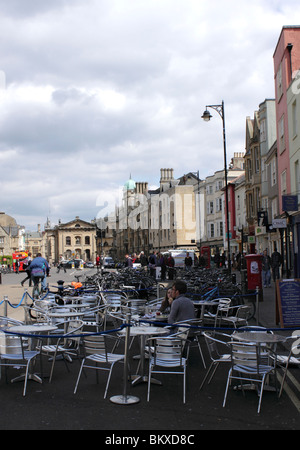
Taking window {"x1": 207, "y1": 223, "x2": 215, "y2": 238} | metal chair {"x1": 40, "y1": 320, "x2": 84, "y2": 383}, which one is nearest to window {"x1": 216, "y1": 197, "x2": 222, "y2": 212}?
window {"x1": 207, "y1": 223, "x2": 215, "y2": 238}

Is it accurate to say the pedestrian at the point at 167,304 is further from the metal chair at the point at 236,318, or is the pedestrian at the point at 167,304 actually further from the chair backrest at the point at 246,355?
the chair backrest at the point at 246,355

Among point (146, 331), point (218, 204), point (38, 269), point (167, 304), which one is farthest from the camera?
point (218, 204)

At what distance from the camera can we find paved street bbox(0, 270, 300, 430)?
5000 mm

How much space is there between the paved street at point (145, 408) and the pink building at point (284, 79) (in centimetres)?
2073

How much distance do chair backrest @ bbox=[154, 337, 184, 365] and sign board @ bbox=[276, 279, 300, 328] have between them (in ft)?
15.3

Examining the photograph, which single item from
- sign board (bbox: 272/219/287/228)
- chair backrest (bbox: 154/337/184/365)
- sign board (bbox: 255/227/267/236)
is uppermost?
sign board (bbox: 255/227/267/236)

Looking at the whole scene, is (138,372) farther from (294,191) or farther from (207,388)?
(294,191)

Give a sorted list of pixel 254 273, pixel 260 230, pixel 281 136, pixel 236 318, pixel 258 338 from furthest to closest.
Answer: pixel 260 230
pixel 281 136
pixel 254 273
pixel 236 318
pixel 258 338

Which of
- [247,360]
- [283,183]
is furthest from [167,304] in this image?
[283,183]

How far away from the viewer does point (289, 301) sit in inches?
407

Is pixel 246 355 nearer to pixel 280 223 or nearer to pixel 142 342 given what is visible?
pixel 142 342

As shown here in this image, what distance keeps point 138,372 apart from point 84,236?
143532mm

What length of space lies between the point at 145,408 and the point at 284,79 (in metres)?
23.9

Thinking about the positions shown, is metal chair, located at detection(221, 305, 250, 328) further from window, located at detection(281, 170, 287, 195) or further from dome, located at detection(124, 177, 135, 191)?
dome, located at detection(124, 177, 135, 191)
